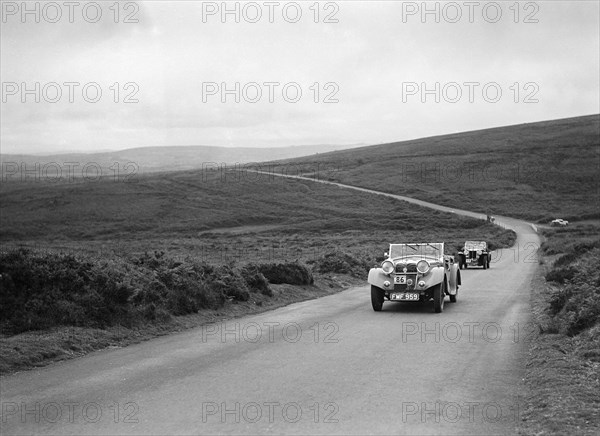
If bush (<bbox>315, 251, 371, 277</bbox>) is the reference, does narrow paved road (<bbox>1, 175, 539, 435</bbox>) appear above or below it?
above

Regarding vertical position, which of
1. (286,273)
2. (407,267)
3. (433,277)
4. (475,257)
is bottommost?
(475,257)

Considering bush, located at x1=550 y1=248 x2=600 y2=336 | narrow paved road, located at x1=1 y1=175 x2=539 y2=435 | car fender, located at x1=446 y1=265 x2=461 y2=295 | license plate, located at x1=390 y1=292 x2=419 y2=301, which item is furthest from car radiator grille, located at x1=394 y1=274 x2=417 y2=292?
bush, located at x1=550 y1=248 x2=600 y2=336

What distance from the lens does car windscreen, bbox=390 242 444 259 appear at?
2094cm

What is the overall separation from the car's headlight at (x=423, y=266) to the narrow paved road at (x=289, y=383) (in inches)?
115

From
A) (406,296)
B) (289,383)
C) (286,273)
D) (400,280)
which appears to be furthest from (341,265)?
(289,383)

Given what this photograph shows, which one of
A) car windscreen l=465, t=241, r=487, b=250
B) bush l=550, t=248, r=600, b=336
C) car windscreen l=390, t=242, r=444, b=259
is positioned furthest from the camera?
car windscreen l=465, t=241, r=487, b=250

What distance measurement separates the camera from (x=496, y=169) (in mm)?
141375

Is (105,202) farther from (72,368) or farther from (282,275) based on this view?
(72,368)

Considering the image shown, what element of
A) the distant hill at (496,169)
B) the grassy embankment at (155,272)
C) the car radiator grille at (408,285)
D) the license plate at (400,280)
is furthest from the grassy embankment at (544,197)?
the grassy embankment at (155,272)

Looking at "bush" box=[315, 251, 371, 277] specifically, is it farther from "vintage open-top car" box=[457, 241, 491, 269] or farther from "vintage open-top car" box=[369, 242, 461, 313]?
"vintage open-top car" box=[369, 242, 461, 313]

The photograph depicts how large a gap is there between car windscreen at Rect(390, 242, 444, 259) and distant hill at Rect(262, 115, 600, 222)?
8916 cm

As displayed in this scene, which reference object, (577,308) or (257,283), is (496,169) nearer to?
(257,283)

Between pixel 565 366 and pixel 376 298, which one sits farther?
pixel 376 298

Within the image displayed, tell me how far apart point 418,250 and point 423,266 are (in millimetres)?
2149
